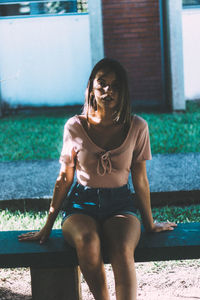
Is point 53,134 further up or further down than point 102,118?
further down

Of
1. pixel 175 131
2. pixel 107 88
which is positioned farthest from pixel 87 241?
pixel 175 131

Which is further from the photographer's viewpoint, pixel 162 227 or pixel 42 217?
pixel 42 217

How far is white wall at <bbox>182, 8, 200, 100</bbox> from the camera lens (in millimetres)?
11688

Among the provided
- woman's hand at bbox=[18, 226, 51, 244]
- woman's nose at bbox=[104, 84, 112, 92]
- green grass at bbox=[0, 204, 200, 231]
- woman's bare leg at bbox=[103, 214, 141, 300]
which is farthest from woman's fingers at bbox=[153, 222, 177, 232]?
green grass at bbox=[0, 204, 200, 231]

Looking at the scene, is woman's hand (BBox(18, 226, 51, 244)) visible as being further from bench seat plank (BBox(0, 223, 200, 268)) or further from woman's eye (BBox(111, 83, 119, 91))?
woman's eye (BBox(111, 83, 119, 91))

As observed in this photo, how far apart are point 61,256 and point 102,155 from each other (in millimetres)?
577

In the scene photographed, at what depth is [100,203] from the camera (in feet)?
8.10

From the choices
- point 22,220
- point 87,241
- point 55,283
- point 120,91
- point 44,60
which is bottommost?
point 22,220

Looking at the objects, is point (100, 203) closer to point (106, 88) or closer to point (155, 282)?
point (106, 88)

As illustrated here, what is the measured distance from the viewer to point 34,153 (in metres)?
6.79

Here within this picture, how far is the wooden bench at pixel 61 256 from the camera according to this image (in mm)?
2373

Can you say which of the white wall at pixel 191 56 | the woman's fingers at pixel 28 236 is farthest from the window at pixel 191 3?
the woman's fingers at pixel 28 236

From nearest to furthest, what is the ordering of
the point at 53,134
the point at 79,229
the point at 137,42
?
the point at 79,229 < the point at 53,134 < the point at 137,42

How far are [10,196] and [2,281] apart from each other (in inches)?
55.3
